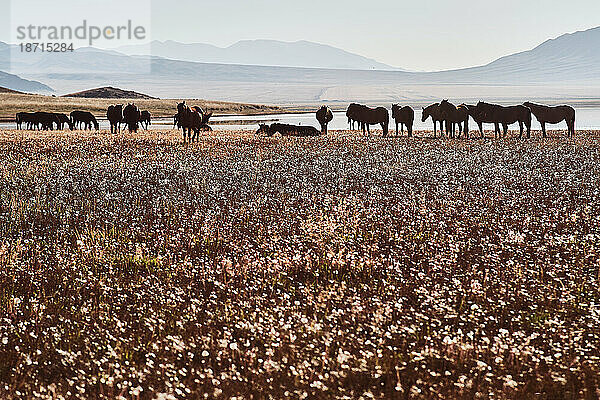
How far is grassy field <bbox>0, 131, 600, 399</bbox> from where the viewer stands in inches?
213

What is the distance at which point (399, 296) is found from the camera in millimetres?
7527

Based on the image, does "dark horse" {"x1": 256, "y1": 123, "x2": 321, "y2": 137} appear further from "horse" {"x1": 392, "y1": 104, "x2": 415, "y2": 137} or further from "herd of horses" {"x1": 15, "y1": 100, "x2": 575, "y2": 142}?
"horse" {"x1": 392, "y1": 104, "x2": 415, "y2": 137}

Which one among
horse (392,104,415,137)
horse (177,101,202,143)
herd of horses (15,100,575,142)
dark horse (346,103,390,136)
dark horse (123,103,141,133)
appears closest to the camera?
horse (177,101,202,143)

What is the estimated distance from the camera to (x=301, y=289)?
25.6 ft

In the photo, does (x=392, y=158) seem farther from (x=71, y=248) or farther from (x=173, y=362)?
(x=173, y=362)

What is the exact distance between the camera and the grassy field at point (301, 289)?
5.40 m

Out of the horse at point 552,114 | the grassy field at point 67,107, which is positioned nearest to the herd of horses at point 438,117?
the horse at point 552,114

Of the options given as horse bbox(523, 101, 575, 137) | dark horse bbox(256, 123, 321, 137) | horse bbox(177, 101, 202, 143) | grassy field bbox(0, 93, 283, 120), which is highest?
grassy field bbox(0, 93, 283, 120)

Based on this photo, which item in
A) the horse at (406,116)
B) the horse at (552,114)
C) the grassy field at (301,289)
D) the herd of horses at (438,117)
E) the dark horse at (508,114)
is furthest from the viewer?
the horse at (406,116)

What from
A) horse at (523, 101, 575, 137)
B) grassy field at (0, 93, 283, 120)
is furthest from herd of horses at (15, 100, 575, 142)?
grassy field at (0, 93, 283, 120)

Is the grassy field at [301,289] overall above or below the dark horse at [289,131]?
below

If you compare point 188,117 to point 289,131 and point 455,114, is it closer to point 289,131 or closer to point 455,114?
point 289,131

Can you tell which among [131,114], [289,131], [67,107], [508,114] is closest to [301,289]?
[508,114]

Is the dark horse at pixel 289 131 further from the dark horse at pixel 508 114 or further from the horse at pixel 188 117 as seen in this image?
the dark horse at pixel 508 114
